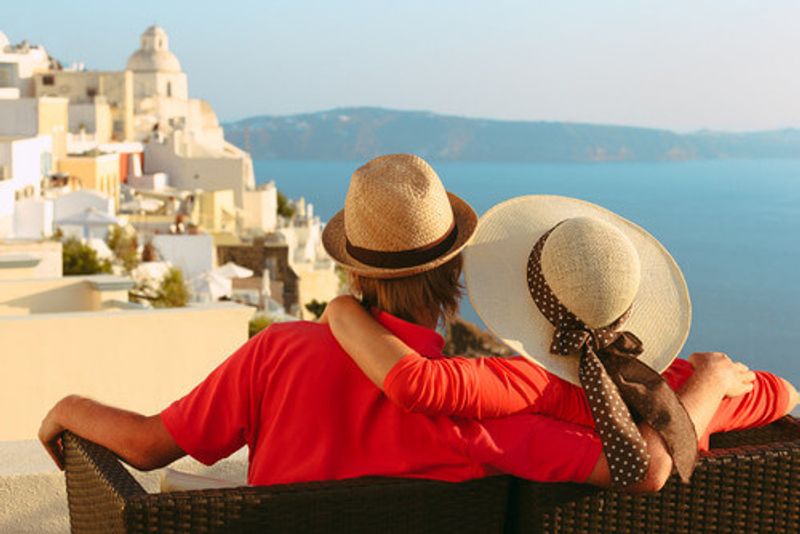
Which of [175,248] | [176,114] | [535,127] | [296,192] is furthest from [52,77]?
[535,127]

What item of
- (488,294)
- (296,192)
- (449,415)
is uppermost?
(488,294)

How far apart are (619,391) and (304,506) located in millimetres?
502

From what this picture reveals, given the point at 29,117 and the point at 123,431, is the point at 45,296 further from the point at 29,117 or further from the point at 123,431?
the point at 29,117

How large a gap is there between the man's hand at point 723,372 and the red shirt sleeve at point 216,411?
0.70 m

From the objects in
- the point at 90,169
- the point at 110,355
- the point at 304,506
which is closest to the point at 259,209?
the point at 90,169

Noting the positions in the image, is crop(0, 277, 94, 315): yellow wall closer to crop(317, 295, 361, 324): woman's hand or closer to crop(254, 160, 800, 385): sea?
crop(254, 160, 800, 385): sea

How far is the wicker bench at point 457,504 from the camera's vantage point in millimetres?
1784

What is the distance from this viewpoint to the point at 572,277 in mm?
1957

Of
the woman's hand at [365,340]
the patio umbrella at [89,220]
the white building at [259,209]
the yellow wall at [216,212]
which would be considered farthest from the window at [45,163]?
the woman's hand at [365,340]

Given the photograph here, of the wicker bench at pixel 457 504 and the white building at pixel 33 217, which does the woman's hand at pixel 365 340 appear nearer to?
the wicker bench at pixel 457 504

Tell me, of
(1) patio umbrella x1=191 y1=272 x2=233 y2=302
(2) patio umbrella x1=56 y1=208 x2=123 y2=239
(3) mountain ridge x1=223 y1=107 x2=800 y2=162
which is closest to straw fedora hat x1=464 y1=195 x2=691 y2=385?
(1) patio umbrella x1=191 y1=272 x2=233 y2=302

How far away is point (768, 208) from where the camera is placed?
111m

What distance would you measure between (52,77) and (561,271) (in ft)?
213

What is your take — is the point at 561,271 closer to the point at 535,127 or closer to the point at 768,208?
the point at 768,208
